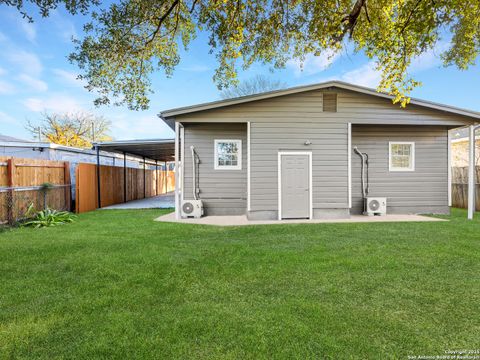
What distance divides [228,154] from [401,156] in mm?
5765

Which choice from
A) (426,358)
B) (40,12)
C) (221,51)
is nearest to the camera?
(426,358)

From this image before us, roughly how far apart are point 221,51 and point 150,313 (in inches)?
267

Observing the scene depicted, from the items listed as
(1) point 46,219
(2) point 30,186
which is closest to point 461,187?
(1) point 46,219

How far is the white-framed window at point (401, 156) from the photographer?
9812 mm

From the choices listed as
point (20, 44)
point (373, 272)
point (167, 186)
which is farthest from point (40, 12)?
point (167, 186)

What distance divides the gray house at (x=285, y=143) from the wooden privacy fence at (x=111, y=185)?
4114mm

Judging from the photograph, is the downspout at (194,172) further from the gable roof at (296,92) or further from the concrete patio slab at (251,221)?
the gable roof at (296,92)

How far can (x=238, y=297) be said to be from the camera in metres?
3.14

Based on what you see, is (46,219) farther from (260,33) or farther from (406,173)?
(406,173)

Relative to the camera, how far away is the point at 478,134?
47.3 ft

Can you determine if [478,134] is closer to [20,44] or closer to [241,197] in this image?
[241,197]

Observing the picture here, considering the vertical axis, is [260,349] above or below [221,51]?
below

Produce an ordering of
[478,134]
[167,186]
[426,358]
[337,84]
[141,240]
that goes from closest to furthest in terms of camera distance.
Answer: [426,358]
[141,240]
[337,84]
[478,134]
[167,186]

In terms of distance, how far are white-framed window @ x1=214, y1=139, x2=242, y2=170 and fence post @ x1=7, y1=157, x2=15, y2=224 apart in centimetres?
537
